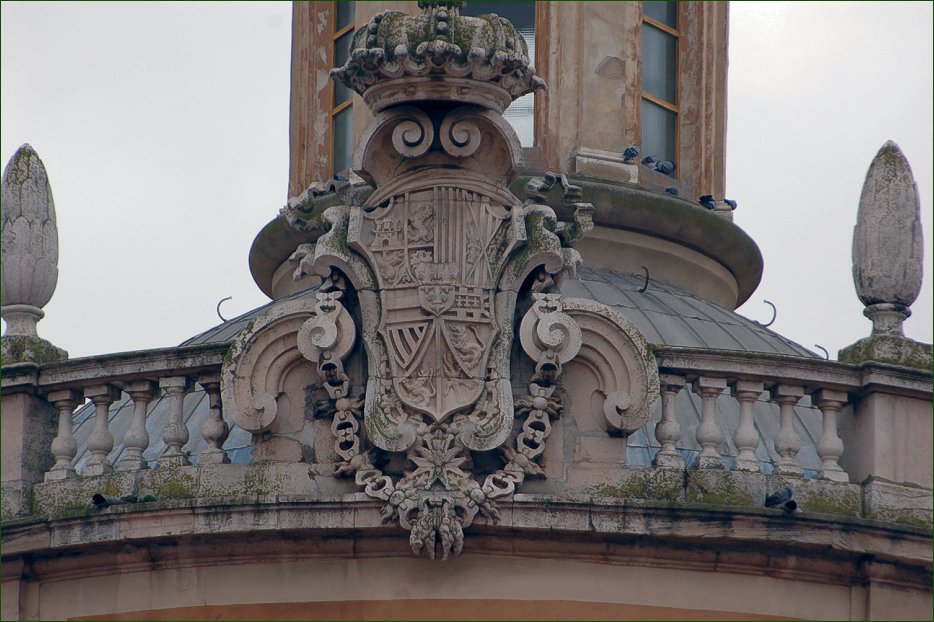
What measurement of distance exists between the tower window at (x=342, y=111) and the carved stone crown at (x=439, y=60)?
854 centimetres

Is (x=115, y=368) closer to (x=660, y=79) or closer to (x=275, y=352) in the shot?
(x=275, y=352)

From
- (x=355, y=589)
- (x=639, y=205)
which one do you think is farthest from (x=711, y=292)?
(x=355, y=589)

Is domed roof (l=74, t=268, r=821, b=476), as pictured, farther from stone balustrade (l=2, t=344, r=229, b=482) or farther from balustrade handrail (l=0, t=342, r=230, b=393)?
balustrade handrail (l=0, t=342, r=230, b=393)

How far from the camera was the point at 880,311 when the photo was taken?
22672 millimetres

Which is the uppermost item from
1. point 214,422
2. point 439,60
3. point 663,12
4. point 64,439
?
point 663,12

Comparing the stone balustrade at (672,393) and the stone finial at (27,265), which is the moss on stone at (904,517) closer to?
the stone balustrade at (672,393)

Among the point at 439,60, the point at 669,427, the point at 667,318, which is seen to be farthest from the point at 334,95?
the point at 669,427

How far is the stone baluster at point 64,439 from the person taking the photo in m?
22.6

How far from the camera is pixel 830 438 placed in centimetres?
2228

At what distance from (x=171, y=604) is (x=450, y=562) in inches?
87.0

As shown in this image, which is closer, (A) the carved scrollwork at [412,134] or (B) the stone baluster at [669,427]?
(B) the stone baluster at [669,427]

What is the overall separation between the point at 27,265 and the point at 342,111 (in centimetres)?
876

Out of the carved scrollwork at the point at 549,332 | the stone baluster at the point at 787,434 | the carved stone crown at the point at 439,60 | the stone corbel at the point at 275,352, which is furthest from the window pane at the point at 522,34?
the stone baluster at the point at 787,434

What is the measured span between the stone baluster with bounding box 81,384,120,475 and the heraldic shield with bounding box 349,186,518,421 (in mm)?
2281
